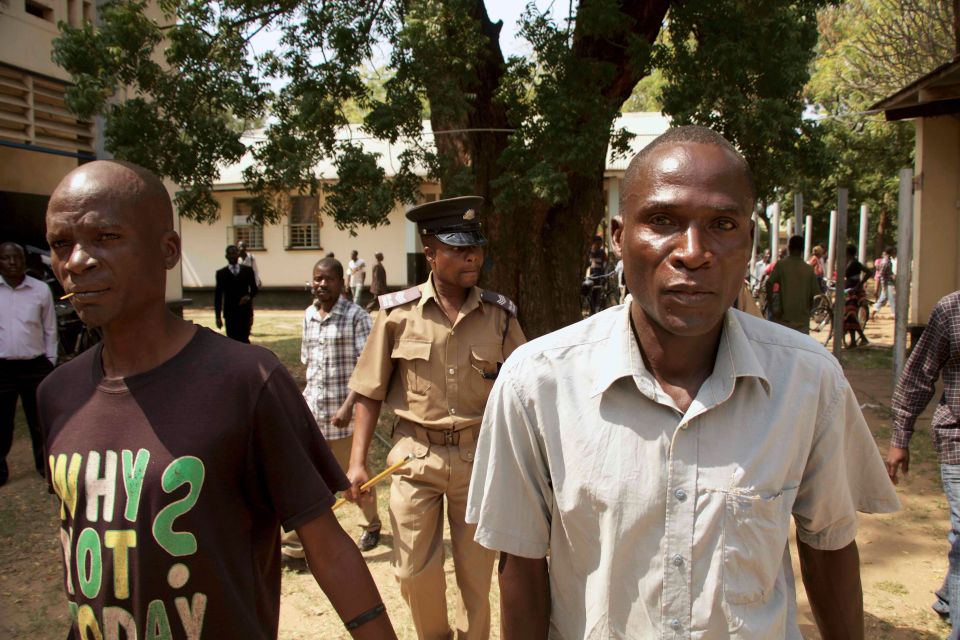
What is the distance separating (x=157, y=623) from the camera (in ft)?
5.47

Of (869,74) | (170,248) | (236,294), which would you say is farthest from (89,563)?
(869,74)

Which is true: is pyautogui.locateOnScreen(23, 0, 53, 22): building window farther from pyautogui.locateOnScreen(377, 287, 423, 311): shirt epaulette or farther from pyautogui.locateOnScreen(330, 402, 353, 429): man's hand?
pyautogui.locateOnScreen(377, 287, 423, 311): shirt epaulette

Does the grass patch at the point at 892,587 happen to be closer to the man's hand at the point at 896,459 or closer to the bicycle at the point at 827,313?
the man's hand at the point at 896,459

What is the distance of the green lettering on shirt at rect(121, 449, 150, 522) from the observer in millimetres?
1668

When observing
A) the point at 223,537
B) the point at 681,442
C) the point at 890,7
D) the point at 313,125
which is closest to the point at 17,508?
the point at 313,125

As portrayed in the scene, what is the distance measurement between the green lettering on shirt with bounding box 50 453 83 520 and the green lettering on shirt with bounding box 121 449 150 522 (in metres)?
0.13

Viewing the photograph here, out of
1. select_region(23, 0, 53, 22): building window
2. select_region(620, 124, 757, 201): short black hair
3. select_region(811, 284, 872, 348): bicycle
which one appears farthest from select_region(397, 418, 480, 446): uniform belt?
select_region(811, 284, 872, 348): bicycle

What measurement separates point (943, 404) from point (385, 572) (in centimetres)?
320

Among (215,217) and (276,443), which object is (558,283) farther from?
(276,443)

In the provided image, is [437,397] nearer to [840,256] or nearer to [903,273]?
[903,273]

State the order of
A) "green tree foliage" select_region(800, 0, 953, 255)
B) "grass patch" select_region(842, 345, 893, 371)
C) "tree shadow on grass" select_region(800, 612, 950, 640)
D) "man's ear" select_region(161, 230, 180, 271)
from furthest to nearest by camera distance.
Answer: "green tree foliage" select_region(800, 0, 953, 255) < "grass patch" select_region(842, 345, 893, 371) < "tree shadow on grass" select_region(800, 612, 950, 640) < "man's ear" select_region(161, 230, 180, 271)

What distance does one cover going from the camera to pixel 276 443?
67.9 inches

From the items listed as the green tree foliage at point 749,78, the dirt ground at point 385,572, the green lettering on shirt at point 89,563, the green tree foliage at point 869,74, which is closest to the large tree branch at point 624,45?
the green tree foliage at point 749,78

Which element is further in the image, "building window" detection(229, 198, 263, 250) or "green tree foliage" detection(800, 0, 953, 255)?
"building window" detection(229, 198, 263, 250)
